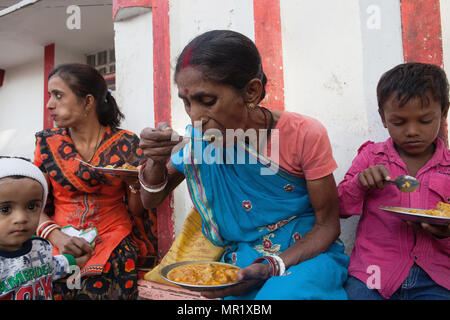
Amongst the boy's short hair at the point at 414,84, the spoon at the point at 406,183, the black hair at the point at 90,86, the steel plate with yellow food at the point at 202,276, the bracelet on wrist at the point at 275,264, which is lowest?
the steel plate with yellow food at the point at 202,276

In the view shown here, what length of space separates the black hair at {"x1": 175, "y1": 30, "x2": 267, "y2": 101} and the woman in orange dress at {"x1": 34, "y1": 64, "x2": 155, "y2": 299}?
1106 millimetres

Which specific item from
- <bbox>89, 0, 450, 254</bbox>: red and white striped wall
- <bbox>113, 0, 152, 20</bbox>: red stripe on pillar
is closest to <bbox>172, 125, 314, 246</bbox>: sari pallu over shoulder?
<bbox>89, 0, 450, 254</bbox>: red and white striped wall

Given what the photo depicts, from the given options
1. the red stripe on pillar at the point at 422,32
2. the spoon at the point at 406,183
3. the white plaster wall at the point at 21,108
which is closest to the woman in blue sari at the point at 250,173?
the spoon at the point at 406,183

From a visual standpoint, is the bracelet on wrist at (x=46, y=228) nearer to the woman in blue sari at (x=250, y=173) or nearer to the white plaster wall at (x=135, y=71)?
the woman in blue sari at (x=250, y=173)

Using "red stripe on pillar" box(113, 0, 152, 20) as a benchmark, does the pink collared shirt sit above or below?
below

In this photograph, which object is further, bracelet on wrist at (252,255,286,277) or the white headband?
the white headband

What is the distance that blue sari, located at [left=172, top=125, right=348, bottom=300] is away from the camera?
180cm

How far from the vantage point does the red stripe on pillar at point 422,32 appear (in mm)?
2184

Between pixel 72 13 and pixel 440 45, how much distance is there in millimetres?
5231

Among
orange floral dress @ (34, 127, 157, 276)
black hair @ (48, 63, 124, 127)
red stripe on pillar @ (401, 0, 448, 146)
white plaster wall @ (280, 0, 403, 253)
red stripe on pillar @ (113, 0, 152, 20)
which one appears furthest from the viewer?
red stripe on pillar @ (113, 0, 152, 20)

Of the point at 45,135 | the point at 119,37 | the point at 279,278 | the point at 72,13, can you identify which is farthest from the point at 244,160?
the point at 72,13

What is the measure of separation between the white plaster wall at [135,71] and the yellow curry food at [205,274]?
1.76 m

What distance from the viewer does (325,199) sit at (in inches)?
68.9

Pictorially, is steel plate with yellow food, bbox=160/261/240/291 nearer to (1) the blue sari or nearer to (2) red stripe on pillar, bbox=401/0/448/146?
(1) the blue sari
